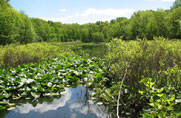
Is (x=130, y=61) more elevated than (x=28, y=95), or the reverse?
(x=130, y=61)

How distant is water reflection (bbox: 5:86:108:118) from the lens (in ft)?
15.5

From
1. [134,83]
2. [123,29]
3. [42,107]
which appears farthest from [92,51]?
[123,29]

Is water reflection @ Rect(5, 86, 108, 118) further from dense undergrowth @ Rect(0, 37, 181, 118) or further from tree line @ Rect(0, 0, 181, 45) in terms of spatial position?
tree line @ Rect(0, 0, 181, 45)

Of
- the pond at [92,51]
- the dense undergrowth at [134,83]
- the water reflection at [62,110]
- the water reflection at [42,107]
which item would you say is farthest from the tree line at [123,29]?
the water reflection at [62,110]

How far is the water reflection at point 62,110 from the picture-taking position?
15.5ft

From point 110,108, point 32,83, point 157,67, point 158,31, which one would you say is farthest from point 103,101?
point 158,31

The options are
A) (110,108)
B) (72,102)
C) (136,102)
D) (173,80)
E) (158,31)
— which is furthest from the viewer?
(158,31)

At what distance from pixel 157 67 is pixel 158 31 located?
125 ft

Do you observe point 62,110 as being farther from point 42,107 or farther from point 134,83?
point 134,83

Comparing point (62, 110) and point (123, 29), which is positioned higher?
point (123, 29)

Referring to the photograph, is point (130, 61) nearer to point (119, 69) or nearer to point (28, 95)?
point (119, 69)

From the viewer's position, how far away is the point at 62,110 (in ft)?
16.9

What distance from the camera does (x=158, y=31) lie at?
39.1 m

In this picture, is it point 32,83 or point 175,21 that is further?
point 175,21
